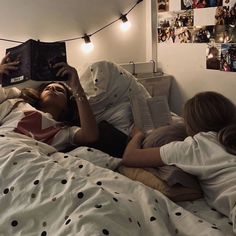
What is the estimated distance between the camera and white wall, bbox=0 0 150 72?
73.1 inches

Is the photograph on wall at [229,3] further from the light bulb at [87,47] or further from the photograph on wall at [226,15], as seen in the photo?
the light bulb at [87,47]

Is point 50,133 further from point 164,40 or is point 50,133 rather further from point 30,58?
point 164,40

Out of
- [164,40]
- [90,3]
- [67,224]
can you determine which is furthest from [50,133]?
[164,40]

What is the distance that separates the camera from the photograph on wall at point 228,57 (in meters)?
1.81

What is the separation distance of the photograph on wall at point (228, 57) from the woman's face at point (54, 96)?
90cm

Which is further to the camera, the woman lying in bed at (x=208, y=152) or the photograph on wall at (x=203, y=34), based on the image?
the photograph on wall at (x=203, y=34)

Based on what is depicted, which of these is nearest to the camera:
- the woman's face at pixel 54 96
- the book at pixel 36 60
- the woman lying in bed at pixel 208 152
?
the woman lying in bed at pixel 208 152

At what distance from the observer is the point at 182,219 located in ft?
2.92

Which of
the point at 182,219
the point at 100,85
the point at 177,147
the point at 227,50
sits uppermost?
the point at 227,50

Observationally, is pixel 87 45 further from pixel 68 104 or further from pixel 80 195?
pixel 80 195

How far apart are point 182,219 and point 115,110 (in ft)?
2.80

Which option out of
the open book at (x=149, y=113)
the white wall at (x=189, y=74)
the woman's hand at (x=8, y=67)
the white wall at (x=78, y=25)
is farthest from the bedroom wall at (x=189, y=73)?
the woman's hand at (x=8, y=67)

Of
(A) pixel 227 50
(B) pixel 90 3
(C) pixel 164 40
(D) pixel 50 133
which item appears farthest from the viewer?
(C) pixel 164 40

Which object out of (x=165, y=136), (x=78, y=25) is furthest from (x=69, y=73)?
(x=78, y=25)
